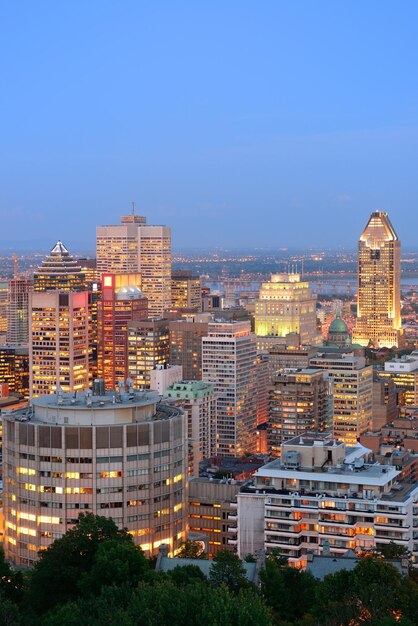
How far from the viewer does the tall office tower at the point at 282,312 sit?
15425 centimetres

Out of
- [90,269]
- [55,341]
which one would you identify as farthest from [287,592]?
[90,269]

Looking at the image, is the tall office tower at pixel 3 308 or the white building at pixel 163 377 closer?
the white building at pixel 163 377

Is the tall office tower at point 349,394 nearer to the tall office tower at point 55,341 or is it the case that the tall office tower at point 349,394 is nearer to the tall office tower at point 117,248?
the tall office tower at point 55,341

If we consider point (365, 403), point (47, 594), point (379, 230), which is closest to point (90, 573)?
point (47, 594)

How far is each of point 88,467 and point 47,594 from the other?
10.4 meters

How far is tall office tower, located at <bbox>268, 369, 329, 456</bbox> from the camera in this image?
303ft

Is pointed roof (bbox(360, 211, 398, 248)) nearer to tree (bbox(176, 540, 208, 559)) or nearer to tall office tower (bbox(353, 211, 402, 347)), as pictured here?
tall office tower (bbox(353, 211, 402, 347))

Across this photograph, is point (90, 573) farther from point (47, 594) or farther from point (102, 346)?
point (102, 346)

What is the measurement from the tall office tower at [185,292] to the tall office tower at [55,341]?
60663 millimetres

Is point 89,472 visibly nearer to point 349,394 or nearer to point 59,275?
point 349,394

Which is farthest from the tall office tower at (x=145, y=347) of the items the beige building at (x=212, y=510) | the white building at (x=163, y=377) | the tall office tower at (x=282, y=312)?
the beige building at (x=212, y=510)

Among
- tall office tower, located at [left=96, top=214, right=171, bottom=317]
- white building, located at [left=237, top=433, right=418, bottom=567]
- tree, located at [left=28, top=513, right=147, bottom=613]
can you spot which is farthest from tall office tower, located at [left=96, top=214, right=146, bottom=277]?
tree, located at [left=28, top=513, right=147, bottom=613]

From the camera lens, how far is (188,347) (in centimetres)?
11800

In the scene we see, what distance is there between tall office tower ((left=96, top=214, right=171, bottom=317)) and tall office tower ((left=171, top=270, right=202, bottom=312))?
4.66ft
